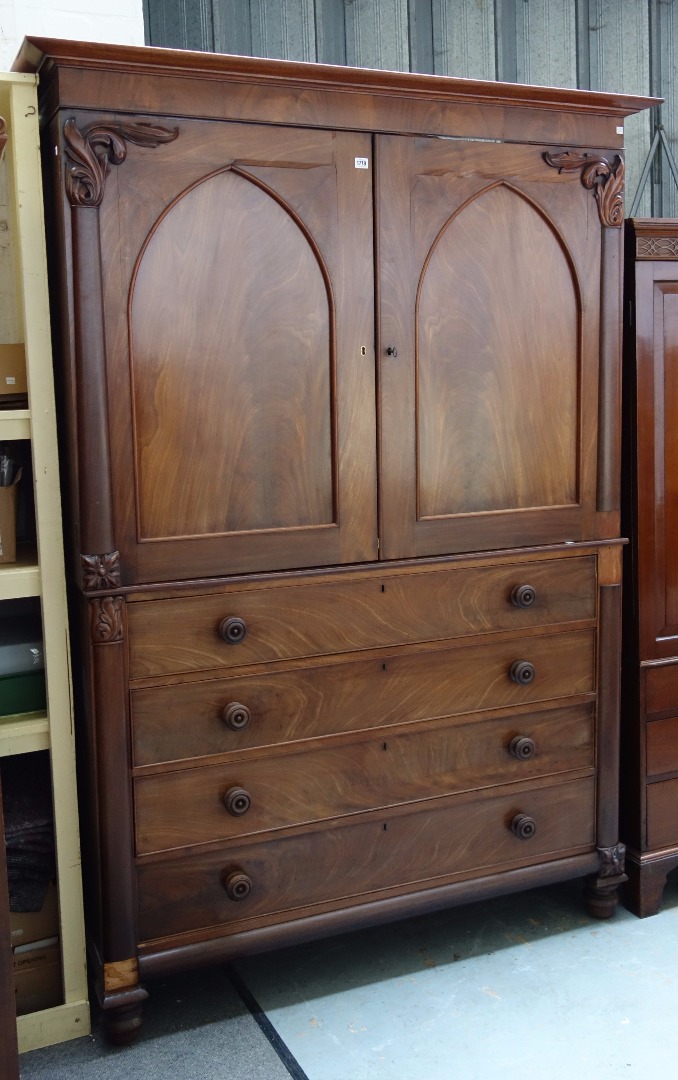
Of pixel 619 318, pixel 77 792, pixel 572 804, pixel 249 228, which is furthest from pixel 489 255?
pixel 77 792

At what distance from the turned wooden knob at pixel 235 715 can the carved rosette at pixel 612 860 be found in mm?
1050

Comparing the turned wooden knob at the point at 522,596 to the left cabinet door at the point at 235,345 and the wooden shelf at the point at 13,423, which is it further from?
Result: the wooden shelf at the point at 13,423

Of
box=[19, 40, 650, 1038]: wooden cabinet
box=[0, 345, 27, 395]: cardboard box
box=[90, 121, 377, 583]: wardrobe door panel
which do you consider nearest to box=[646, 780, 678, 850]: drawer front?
box=[19, 40, 650, 1038]: wooden cabinet

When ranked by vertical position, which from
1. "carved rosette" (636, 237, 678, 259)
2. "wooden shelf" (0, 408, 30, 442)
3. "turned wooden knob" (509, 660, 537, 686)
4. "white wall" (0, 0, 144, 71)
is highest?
"white wall" (0, 0, 144, 71)

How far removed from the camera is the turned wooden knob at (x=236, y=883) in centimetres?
220

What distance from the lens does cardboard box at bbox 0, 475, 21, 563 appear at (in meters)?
2.14

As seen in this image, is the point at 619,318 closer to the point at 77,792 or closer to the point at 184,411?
the point at 184,411

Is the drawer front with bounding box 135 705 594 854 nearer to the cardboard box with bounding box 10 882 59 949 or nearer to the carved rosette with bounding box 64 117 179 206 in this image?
the cardboard box with bounding box 10 882 59 949

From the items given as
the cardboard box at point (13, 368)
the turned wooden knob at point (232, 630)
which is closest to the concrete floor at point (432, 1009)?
the turned wooden knob at point (232, 630)

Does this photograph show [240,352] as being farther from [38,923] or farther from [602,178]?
[38,923]

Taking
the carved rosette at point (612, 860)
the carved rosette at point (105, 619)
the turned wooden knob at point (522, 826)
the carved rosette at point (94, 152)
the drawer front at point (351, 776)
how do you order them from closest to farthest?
the carved rosette at point (94, 152) → the carved rosette at point (105, 619) → the drawer front at point (351, 776) → the turned wooden knob at point (522, 826) → the carved rosette at point (612, 860)

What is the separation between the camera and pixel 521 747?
2.45 metres

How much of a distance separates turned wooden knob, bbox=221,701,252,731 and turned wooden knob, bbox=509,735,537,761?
0.69m

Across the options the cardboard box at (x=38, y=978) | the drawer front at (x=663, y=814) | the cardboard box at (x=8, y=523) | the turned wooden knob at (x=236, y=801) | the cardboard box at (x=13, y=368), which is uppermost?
the cardboard box at (x=13, y=368)
